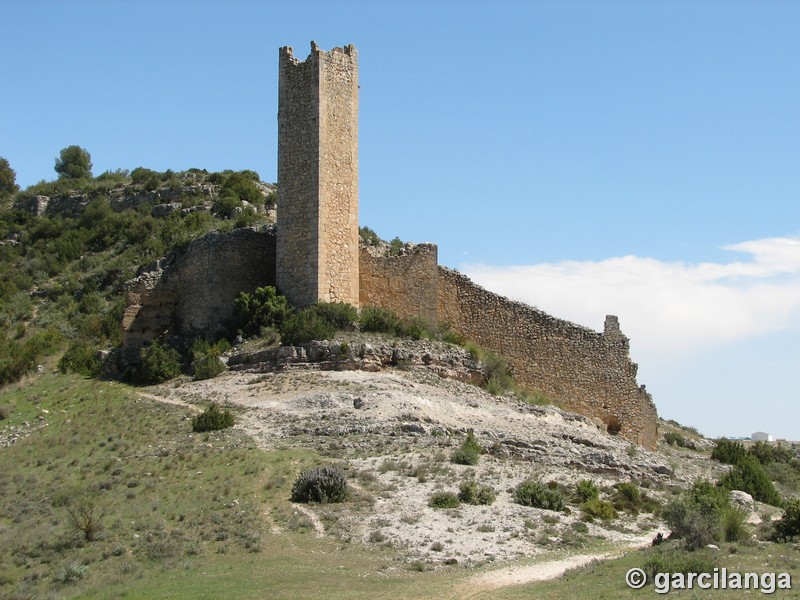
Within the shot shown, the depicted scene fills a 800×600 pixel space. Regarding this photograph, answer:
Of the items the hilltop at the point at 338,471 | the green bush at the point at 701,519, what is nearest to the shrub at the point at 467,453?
the hilltop at the point at 338,471

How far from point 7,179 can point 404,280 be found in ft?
115

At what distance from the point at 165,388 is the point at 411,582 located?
1348 cm

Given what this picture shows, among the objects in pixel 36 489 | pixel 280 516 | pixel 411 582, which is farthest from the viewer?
pixel 36 489

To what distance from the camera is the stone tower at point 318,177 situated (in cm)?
2791

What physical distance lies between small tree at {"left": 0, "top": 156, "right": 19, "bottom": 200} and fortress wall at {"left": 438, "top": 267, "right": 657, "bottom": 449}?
32684 millimetres

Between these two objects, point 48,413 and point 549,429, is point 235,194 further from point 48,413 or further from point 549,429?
point 549,429

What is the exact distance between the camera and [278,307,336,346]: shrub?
2636cm

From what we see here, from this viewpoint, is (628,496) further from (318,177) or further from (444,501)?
(318,177)

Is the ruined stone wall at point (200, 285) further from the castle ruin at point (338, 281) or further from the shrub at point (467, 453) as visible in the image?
the shrub at point (467, 453)

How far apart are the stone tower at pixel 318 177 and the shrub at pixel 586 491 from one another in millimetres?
10097

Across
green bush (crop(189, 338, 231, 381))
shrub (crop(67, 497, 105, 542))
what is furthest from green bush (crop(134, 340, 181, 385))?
shrub (crop(67, 497, 105, 542))

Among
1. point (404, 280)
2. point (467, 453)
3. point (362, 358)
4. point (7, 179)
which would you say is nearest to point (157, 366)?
point (362, 358)

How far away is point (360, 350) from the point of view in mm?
25938

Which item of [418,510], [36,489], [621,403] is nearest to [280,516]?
[418,510]
